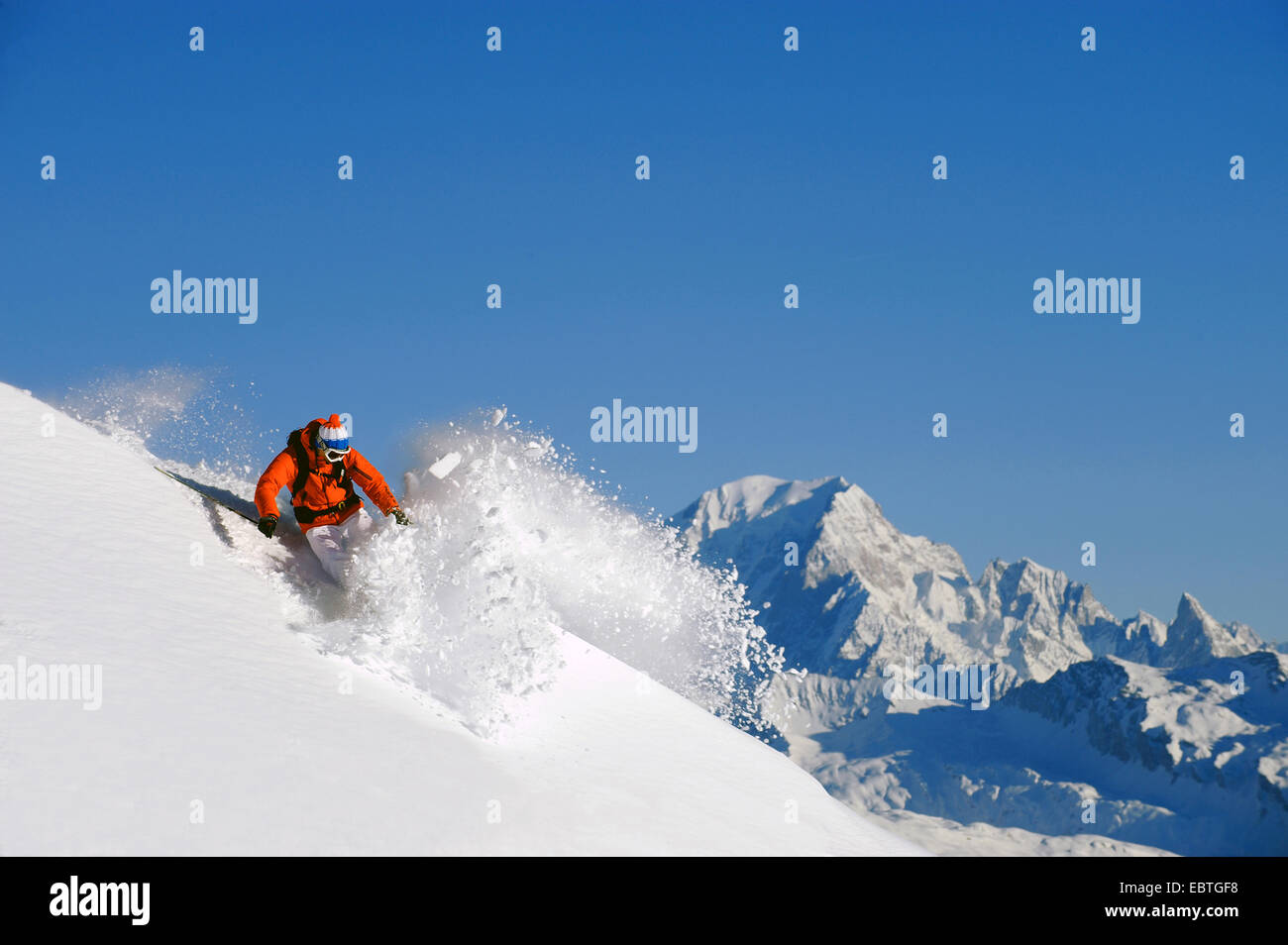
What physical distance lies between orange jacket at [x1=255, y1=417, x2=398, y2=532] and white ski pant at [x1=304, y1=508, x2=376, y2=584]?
0.49 feet

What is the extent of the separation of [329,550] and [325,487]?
884 millimetres

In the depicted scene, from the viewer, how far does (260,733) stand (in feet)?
33.6

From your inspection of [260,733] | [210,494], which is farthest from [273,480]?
[260,733]

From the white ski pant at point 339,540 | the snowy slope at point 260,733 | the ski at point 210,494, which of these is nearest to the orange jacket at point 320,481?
the white ski pant at point 339,540

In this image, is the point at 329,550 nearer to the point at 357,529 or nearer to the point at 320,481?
the point at 357,529

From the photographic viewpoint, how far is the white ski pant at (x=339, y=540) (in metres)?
14.0

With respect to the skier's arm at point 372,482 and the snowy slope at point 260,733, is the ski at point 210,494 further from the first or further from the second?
the skier's arm at point 372,482

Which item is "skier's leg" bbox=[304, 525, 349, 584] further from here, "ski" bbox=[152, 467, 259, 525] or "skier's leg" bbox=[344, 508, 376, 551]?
"ski" bbox=[152, 467, 259, 525]

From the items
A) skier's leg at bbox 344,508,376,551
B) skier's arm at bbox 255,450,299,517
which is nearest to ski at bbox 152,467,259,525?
skier's arm at bbox 255,450,299,517

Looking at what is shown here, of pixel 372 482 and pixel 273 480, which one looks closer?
pixel 273 480
